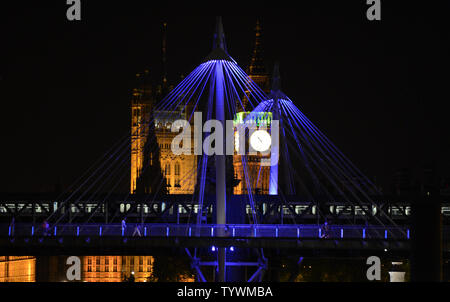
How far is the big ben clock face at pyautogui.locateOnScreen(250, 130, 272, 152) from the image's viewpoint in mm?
129812

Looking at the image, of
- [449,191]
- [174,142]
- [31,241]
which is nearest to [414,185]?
[449,191]

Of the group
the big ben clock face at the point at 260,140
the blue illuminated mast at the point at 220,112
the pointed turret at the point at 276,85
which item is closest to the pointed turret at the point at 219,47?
the blue illuminated mast at the point at 220,112

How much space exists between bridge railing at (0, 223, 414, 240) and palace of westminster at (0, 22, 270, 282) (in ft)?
133

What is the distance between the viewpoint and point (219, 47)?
49000 mm

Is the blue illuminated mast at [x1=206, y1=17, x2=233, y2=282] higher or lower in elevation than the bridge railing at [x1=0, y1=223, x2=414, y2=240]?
higher

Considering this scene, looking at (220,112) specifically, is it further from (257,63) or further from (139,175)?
(257,63)

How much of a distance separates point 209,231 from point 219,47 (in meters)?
12.0

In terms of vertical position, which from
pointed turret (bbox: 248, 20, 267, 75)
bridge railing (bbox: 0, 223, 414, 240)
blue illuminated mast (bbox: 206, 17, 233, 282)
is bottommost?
bridge railing (bbox: 0, 223, 414, 240)

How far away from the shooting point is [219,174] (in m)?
47.0

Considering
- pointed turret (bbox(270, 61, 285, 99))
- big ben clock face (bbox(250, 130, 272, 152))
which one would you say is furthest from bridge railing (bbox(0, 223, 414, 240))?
big ben clock face (bbox(250, 130, 272, 152))

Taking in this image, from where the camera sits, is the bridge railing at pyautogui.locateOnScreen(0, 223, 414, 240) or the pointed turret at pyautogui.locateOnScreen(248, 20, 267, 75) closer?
the bridge railing at pyautogui.locateOnScreen(0, 223, 414, 240)

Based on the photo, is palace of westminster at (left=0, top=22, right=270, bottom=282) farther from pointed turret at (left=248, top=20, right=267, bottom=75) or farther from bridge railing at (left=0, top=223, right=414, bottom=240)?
bridge railing at (left=0, top=223, right=414, bottom=240)
